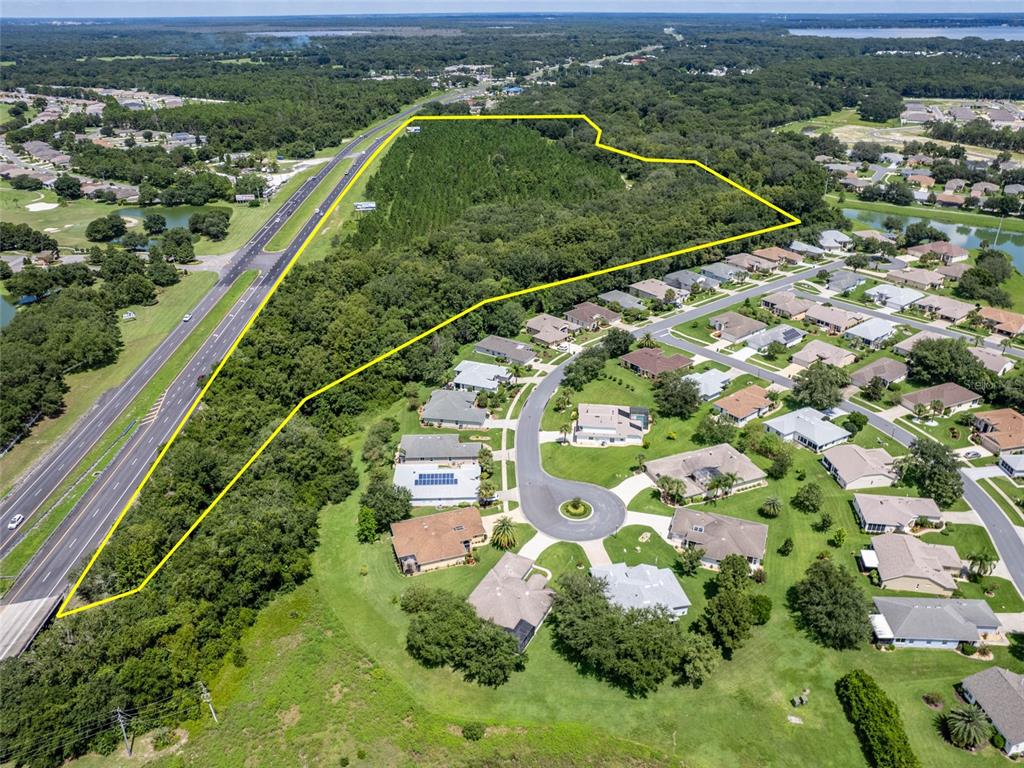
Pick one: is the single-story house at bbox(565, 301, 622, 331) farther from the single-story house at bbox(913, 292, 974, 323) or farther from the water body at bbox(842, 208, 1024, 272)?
the water body at bbox(842, 208, 1024, 272)

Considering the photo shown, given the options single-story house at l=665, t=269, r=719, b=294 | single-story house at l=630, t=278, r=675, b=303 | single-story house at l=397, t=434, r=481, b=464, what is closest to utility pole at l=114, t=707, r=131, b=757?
single-story house at l=397, t=434, r=481, b=464

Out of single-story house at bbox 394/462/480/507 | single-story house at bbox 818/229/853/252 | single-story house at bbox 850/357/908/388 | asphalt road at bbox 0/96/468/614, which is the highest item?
single-story house at bbox 818/229/853/252

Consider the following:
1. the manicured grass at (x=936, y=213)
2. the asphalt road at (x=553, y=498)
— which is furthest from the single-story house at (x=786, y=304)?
the manicured grass at (x=936, y=213)

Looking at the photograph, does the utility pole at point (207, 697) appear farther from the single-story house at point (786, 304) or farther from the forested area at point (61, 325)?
the single-story house at point (786, 304)

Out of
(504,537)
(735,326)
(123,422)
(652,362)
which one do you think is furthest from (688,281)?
(123,422)

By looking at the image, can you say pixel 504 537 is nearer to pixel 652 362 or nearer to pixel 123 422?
pixel 652 362

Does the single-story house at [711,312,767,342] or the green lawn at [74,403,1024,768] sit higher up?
the single-story house at [711,312,767,342]
